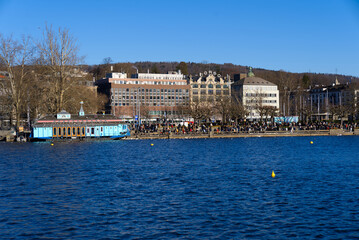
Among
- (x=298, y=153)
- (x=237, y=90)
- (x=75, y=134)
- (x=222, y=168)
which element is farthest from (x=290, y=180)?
(x=237, y=90)

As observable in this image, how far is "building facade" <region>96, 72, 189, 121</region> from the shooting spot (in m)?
148

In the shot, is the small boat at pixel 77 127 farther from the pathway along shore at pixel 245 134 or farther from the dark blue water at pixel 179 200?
the dark blue water at pixel 179 200

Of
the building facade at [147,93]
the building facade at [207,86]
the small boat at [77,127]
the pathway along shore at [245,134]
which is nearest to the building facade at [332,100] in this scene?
the pathway along shore at [245,134]

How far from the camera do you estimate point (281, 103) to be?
173m

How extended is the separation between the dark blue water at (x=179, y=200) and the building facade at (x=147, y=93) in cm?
9694

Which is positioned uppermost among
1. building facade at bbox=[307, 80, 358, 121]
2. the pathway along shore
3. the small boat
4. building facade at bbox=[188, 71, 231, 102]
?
building facade at bbox=[188, 71, 231, 102]

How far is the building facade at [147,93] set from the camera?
148 m

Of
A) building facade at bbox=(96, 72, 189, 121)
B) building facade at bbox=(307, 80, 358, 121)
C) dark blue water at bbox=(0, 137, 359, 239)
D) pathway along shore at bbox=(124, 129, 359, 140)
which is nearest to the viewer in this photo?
dark blue water at bbox=(0, 137, 359, 239)

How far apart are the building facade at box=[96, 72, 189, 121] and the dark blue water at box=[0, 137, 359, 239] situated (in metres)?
96.9

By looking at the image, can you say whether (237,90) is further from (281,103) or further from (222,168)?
(222,168)

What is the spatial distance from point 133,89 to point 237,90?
35.7 meters

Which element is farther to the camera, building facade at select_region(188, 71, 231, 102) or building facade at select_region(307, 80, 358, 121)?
building facade at select_region(188, 71, 231, 102)

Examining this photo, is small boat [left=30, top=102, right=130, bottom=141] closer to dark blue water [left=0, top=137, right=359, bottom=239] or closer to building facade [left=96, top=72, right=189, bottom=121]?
dark blue water [left=0, top=137, right=359, bottom=239]

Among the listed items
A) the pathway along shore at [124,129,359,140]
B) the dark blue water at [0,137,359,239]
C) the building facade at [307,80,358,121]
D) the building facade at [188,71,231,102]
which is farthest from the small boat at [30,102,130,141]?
the building facade at [188,71,231,102]
